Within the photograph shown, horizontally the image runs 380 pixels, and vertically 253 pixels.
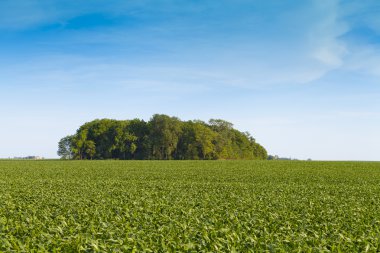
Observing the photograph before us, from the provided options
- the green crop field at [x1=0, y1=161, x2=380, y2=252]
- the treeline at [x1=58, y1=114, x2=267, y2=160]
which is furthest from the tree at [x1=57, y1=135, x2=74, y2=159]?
the green crop field at [x1=0, y1=161, x2=380, y2=252]

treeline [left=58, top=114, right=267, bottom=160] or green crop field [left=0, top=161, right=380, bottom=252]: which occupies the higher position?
treeline [left=58, top=114, right=267, bottom=160]

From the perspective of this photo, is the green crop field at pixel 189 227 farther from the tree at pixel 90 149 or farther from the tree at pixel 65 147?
the tree at pixel 65 147

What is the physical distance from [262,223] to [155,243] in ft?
17.3

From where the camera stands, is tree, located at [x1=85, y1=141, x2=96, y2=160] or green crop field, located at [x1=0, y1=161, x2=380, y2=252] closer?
green crop field, located at [x1=0, y1=161, x2=380, y2=252]

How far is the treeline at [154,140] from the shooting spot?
420 ft

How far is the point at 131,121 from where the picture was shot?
144 m

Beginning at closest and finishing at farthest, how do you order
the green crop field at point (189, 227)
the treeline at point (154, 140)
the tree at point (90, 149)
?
the green crop field at point (189, 227), the treeline at point (154, 140), the tree at point (90, 149)

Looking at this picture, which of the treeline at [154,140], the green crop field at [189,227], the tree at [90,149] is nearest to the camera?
the green crop field at [189,227]

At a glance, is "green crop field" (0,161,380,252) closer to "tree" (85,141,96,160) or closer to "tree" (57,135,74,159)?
"tree" (85,141,96,160)

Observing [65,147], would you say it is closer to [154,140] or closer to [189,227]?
[154,140]

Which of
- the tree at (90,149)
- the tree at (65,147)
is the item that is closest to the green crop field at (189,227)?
the tree at (90,149)

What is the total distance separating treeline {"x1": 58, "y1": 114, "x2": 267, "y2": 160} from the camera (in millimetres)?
128125

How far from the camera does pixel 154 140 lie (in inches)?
5094

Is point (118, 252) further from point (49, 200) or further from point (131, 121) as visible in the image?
point (131, 121)
